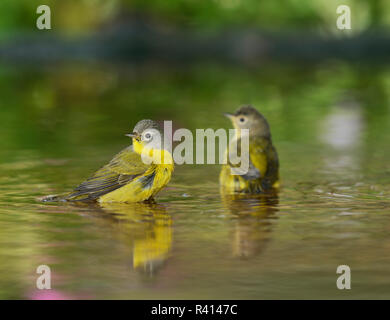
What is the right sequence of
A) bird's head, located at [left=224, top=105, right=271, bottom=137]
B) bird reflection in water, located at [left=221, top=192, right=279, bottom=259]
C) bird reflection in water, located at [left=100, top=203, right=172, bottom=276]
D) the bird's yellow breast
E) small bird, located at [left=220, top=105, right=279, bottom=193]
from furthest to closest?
bird's head, located at [left=224, top=105, right=271, bottom=137] → small bird, located at [left=220, top=105, right=279, bottom=193] → the bird's yellow breast → bird reflection in water, located at [left=221, top=192, right=279, bottom=259] → bird reflection in water, located at [left=100, top=203, right=172, bottom=276]

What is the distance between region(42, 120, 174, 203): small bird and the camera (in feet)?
24.0

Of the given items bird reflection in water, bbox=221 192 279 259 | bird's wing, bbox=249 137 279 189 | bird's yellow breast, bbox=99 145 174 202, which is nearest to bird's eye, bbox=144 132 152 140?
bird's yellow breast, bbox=99 145 174 202

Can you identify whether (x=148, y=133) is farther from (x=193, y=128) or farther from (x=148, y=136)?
(x=193, y=128)

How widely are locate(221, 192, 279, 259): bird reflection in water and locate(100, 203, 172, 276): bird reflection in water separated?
46 cm

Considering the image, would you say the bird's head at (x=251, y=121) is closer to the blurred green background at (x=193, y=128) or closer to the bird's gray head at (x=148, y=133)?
the blurred green background at (x=193, y=128)

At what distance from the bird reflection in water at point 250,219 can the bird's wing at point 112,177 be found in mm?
773

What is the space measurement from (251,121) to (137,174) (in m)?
2.01

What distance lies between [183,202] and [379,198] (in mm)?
1553

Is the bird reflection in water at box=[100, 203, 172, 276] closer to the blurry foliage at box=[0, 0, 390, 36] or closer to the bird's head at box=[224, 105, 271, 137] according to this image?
the bird's head at box=[224, 105, 271, 137]

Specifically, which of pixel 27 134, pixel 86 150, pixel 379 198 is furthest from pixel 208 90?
pixel 379 198

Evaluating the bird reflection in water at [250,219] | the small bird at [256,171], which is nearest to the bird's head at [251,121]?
the small bird at [256,171]

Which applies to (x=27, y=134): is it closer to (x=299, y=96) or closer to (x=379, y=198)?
(x=379, y=198)

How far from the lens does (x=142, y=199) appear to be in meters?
7.55

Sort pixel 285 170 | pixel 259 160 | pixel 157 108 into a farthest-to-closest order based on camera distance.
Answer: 1. pixel 157 108
2. pixel 285 170
3. pixel 259 160
